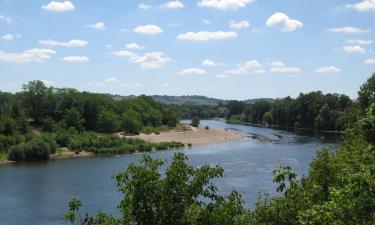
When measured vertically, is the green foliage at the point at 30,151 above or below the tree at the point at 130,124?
below

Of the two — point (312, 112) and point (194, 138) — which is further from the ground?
point (312, 112)

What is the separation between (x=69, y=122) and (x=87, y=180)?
55816 mm

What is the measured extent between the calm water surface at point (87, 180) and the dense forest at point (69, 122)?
7914mm

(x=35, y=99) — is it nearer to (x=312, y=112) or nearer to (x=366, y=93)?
(x=366, y=93)

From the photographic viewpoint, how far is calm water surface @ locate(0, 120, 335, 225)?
46125 millimetres

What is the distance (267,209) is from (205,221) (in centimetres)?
420

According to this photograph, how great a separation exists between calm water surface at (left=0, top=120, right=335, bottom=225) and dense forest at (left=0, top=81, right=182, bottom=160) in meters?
7.91

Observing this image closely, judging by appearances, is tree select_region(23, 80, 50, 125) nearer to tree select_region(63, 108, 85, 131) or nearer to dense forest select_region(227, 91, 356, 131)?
tree select_region(63, 108, 85, 131)

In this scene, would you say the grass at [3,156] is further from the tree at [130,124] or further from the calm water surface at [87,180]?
the tree at [130,124]

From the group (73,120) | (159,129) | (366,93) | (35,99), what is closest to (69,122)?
(73,120)

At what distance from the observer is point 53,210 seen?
46.0 m

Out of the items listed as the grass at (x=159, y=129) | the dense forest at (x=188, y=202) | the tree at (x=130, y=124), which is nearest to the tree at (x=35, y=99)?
the tree at (x=130, y=124)

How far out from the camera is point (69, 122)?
115500 mm

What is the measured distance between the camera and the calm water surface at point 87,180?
4612 centimetres
